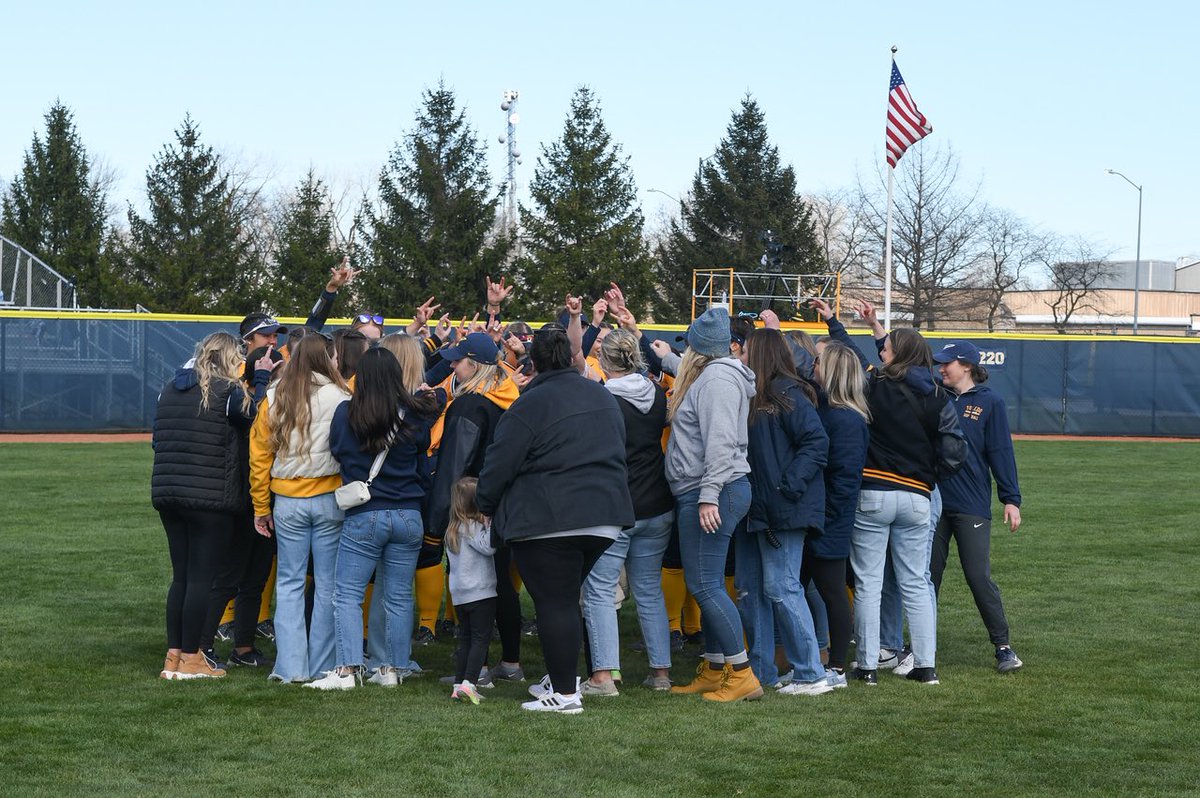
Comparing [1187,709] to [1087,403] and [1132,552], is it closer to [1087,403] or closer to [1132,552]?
[1132,552]

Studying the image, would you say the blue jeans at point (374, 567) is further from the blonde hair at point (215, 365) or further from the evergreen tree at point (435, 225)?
the evergreen tree at point (435, 225)

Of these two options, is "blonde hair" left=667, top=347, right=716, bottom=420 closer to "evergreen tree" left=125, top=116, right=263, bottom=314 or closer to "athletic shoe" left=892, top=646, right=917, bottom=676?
"athletic shoe" left=892, top=646, right=917, bottom=676

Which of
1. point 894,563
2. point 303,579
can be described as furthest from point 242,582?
point 894,563

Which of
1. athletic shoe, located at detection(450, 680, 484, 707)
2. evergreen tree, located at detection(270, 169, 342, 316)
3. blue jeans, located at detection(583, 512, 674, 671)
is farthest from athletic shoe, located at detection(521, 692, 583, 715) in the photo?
evergreen tree, located at detection(270, 169, 342, 316)

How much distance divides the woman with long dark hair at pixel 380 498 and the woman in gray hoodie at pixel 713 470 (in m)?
1.32

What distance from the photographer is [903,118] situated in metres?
27.1

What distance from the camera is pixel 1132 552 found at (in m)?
12.2

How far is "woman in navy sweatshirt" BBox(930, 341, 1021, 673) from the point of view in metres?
7.38

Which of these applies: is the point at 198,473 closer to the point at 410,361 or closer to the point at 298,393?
the point at 298,393

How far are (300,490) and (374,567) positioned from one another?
0.56 meters

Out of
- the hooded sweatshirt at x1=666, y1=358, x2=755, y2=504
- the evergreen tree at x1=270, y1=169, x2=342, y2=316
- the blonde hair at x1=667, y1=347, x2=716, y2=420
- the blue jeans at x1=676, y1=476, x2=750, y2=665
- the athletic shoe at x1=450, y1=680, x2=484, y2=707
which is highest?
the evergreen tree at x1=270, y1=169, x2=342, y2=316

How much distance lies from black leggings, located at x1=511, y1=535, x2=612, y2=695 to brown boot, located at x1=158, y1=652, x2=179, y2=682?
213 cm

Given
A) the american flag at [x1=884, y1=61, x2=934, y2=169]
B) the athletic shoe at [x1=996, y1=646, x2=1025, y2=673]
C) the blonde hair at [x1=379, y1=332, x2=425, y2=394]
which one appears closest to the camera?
the blonde hair at [x1=379, y1=332, x2=425, y2=394]

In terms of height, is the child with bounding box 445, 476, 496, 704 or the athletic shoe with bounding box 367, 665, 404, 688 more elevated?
the child with bounding box 445, 476, 496, 704
